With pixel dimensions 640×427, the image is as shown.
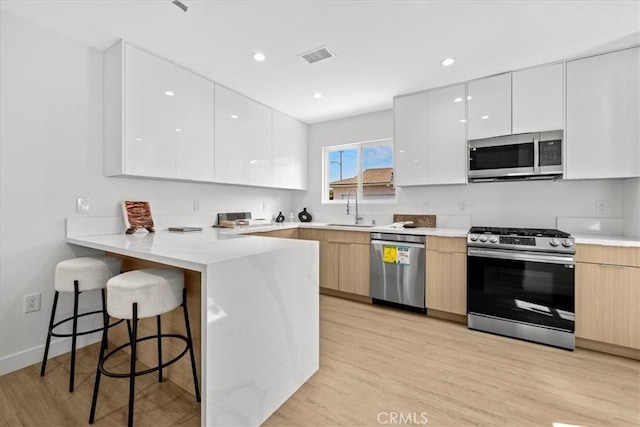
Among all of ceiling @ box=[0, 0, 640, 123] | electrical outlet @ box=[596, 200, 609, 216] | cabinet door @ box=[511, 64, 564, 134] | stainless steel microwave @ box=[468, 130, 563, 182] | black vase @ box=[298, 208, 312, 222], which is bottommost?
black vase @ box=[298, 208, 312, 222]

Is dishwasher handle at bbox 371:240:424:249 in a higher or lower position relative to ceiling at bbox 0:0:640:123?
lower

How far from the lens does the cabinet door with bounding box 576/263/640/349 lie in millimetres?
2102

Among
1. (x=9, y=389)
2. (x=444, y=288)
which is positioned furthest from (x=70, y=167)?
(x=444, y=288)

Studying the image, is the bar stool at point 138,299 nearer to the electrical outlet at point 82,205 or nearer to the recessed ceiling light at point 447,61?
the electrical outlet at point 82,205

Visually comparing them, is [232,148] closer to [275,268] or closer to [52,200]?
[52,200]

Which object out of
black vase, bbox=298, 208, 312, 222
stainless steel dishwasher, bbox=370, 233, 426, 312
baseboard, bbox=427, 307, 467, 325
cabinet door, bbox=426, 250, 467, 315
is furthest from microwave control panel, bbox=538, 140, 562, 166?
black vase, bbox=298, 208, 312, 222

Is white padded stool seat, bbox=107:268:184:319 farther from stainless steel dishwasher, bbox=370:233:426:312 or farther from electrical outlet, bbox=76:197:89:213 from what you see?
stainless steel dishwasher, bbox=370:233:426:312

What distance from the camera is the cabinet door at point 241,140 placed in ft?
10.1

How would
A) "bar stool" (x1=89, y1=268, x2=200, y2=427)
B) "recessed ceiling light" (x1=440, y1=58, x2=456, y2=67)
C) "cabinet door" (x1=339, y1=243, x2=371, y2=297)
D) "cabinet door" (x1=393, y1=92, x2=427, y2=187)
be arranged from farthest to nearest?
"cabinet door" (x1=339, y1=243, x2=371, y2=297)
"cabinet door" (x1=393, y1=92, x2=427, y2=187)
"recessed ceiling light" (x1=440, y1=58, x2=456, y2=67)
"bar stool" (x1=89, y1=268, x2=200, y2=427)

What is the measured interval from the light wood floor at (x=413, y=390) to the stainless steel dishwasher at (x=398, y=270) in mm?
658

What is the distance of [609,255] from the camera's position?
2.16 m

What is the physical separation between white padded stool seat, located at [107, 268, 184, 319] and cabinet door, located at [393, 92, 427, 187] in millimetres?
2662

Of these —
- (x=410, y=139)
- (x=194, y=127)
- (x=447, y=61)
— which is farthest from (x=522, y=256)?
(x=194, y=127)

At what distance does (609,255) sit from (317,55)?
2.78m
